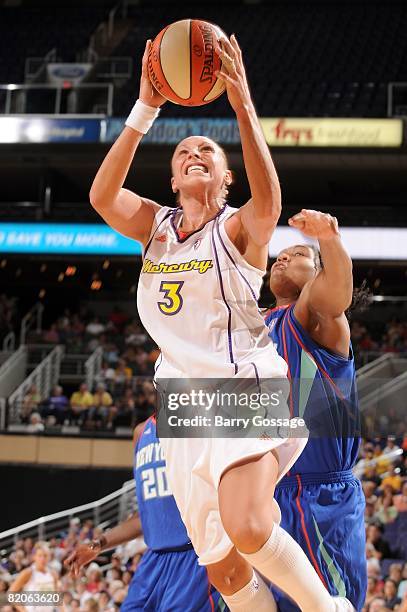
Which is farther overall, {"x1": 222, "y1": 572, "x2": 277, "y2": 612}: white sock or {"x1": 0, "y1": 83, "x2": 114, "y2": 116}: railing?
{"x1": 0, "y1": 83, "x2": 114, "y2": 116}: railing

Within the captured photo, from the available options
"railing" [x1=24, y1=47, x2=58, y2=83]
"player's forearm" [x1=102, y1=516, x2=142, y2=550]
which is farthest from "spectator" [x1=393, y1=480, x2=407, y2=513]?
"railing" [x1=24, y1=47, x2=58, y2=83]

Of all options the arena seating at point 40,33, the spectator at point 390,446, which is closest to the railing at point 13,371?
the arena seating at point 40,33

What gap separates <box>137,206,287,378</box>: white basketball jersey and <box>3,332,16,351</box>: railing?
13505mm

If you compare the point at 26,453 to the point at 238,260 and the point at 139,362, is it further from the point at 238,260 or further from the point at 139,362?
the point at 238,260

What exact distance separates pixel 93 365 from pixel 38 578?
23.9 feet

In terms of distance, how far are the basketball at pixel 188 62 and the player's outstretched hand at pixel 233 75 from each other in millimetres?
152

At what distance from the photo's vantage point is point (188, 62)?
327cm

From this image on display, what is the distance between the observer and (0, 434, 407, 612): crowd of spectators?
7.41 meters

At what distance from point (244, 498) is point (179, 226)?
43.1 inches

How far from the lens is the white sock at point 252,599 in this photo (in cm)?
318

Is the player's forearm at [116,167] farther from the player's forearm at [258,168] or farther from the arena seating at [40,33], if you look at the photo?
the arena seating at [40,33]

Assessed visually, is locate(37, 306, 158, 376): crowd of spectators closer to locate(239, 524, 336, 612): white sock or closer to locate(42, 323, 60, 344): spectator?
locate(42, 323, 60, 344): spectator

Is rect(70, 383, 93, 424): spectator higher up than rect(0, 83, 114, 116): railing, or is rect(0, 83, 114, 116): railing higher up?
rect(0, 83, 114, 116): railing

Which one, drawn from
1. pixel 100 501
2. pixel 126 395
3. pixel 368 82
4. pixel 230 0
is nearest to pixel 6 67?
Result: pixel 230 0
